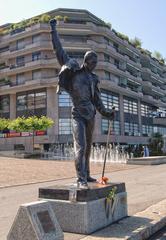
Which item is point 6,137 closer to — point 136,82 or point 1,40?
point 1,40

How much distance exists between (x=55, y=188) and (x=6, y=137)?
49.9 m

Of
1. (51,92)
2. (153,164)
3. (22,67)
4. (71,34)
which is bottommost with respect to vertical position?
(153,164)

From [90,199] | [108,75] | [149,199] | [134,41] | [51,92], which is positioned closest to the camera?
[90,199]

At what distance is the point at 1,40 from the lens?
191 ft

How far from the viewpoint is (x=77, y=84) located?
6.27 m

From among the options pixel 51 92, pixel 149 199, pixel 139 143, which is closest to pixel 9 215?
pixel 149 199

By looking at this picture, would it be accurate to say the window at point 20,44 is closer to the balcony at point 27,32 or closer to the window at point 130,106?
the balcony at point 27,32

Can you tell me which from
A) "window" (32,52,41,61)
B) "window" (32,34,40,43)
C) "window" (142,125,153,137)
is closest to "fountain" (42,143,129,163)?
"window" (32,52,41,61)

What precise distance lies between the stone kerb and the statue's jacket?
2.09 metres

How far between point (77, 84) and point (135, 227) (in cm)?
238

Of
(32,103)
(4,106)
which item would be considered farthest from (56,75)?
(4,106)

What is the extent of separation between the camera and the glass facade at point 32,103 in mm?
53188

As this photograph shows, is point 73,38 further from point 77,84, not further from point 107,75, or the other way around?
point 77,84

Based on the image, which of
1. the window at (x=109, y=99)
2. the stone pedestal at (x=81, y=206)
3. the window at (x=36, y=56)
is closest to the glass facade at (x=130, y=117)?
the window at (x=109, y=99)
